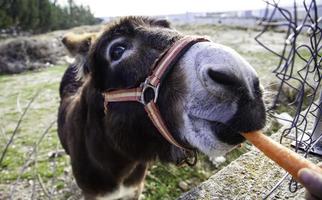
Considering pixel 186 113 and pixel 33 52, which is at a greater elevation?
pixel 186 113

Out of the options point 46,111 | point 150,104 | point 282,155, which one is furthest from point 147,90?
point 46,111

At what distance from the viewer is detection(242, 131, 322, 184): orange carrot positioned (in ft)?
3.36

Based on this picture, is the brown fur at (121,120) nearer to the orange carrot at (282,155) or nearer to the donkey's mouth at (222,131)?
the donkey's mouth at (222,131)

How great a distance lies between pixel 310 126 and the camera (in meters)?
2.40

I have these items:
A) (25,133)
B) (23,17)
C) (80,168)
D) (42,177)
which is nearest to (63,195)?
(42,177)

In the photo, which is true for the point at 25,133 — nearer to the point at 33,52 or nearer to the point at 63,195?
the point at 63,195

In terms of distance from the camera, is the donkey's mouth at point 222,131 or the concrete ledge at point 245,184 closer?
the donkey's mouth at point 222,131

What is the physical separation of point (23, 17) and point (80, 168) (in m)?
19.0

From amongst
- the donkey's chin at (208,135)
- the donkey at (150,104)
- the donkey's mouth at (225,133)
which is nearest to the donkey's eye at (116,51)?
the donkey at (150,104)

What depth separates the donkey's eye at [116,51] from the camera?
1863mm

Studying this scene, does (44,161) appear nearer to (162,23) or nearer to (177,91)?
(162,23)

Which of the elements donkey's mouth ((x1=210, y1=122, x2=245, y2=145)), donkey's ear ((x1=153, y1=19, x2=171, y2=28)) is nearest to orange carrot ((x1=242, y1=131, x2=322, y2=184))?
donkey's mouth ((x1=210, y1=122, x2=245, y2=145))

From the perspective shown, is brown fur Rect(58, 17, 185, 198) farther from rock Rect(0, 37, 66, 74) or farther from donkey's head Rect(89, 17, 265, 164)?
rock Rect(0, 37, 66, 74)

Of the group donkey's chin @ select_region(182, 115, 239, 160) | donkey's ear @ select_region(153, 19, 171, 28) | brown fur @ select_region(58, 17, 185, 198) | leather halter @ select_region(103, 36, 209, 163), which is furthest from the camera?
donkey's ear @ select_region(153, 19, 171, 28)
